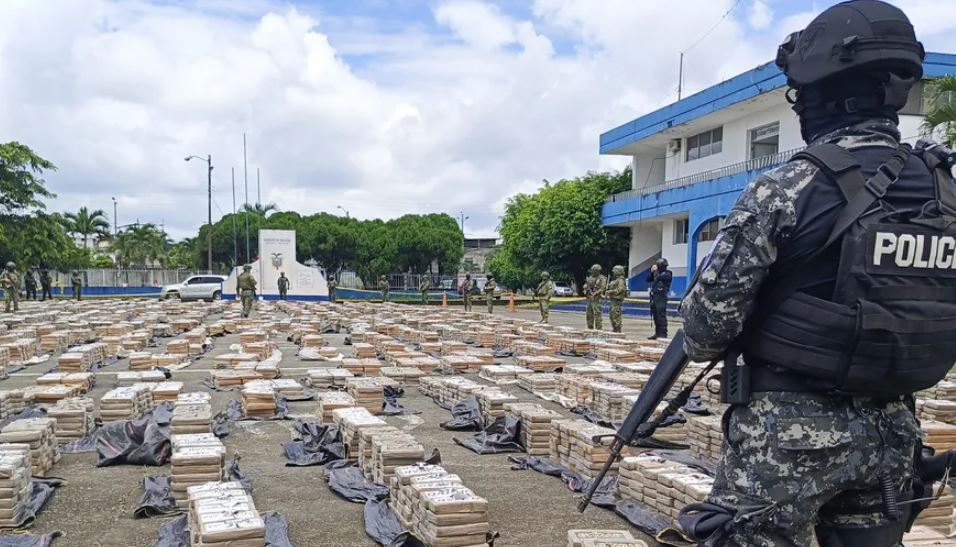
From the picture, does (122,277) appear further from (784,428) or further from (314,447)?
(784,428)

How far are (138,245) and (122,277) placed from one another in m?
21.5

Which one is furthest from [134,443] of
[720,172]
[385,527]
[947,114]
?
[720,172]

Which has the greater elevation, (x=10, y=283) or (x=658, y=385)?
(x=658, y=385)

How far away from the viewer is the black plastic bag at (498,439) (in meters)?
6.81

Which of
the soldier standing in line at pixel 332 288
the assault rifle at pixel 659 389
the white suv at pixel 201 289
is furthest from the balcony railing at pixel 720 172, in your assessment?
the assault rifle at pixel 659 389

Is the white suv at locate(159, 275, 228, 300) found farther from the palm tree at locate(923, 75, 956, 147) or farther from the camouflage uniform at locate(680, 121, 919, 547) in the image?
the camouflage uniform at locate(680, 121, 919, 547)

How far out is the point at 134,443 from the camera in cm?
645

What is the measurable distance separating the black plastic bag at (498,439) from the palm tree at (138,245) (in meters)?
72.3

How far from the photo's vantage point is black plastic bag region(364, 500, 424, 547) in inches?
169

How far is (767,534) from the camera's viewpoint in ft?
6.93

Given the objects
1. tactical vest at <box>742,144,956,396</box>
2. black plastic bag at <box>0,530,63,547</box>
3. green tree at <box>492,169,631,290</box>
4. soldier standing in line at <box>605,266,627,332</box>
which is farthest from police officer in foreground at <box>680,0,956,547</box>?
green tree at <box>492,169,631,290</box>

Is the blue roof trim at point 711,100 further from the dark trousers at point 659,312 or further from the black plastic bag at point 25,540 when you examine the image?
the black plastic bag at point 25,540

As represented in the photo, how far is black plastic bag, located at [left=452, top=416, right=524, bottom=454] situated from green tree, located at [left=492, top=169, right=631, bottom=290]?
3244 centimetres

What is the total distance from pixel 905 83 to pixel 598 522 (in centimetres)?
368
